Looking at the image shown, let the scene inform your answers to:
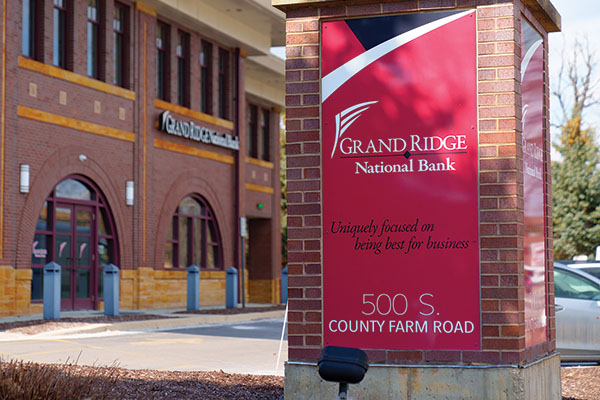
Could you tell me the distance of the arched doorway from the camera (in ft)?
76.8

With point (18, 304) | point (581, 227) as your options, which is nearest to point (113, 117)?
point (18, 304)

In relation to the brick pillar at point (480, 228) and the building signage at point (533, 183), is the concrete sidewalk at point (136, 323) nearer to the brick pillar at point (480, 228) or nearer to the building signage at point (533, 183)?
the brick pillar at point (480, 228)

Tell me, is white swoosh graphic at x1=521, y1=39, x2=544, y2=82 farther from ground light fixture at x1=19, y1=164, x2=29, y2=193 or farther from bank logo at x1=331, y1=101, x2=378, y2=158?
ground light fixture at x1=19, y1=164, x2=29, y2=193

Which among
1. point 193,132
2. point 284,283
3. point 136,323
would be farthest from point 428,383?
point 193,132

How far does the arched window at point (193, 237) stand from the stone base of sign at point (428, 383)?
2249cm

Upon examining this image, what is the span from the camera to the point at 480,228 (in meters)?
6.81

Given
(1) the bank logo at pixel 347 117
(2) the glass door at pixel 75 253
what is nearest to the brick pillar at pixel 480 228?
(1) the bank logo at pixel 347 117

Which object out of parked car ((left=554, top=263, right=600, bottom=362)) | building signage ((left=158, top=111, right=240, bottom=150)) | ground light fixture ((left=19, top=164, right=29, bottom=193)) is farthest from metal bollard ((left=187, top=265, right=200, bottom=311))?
parked car ((left=554, top=263, right=600, bottom=362))

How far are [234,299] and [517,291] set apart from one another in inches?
835

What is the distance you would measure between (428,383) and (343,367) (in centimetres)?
272

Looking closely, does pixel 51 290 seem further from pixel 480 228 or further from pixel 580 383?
pixel 480 228

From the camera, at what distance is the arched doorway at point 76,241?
76.8ft

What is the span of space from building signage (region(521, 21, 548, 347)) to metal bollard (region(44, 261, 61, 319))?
13.5 metres

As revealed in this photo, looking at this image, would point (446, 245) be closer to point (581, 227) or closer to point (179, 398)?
point (179, 398)
